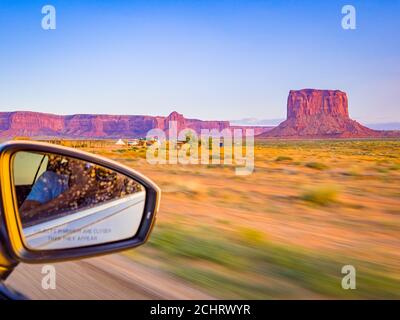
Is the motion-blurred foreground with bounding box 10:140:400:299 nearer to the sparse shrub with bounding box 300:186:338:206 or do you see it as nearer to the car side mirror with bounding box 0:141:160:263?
the sparse shrub with bounding box 300:186:338:206

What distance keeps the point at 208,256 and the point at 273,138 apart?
134495 mm

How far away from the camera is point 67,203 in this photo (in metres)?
2.23

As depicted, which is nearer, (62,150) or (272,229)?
(62,150)

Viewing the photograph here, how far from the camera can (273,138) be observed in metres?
137

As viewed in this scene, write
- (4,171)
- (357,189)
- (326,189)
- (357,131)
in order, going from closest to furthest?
(4,171), (326,189), (357,189), (357,131)

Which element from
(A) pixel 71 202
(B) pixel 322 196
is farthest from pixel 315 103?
(A) pixel 71 202

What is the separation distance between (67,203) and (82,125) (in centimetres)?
12748

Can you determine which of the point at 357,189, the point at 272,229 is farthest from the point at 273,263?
the point at 357,189

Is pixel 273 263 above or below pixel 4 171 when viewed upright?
below

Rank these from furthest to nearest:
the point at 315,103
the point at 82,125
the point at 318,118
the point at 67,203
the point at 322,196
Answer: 1. the point at 315,103
2. the point at 318,118
3. the point at 82,125
4. the point at 322,196
5. the point at 67,203

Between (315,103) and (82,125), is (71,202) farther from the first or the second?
(315,103)

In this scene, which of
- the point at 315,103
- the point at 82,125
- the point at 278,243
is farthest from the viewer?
the point at 315,103
